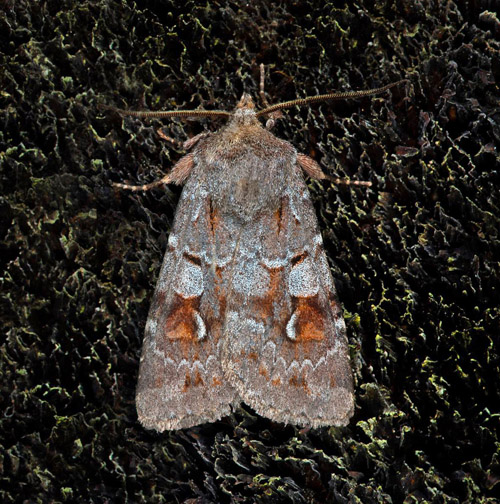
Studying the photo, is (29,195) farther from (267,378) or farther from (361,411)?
(361,411)

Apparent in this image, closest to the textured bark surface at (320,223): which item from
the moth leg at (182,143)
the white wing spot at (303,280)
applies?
the moth leg at (182,143)

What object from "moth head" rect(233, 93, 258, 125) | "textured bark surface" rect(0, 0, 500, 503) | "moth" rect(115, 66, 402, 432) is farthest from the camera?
"moth head" rect(233, 93, 258, 125)

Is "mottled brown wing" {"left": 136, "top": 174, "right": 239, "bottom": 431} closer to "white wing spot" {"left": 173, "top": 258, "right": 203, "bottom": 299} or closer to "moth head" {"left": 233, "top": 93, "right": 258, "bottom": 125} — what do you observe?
"white wing spot" {"left": 173, "top": 258, "right": 203, "bottom": 299}

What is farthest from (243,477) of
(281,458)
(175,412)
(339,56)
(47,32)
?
(47,32)

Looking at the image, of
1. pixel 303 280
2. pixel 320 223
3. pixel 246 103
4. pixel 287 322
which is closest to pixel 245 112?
pixel 246 103

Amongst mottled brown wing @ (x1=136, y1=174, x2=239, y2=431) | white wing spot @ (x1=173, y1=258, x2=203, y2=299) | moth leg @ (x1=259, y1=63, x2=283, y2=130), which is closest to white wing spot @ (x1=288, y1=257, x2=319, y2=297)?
mottled brown wing @ (x1=136, y1=174, x2=239, y2=431)

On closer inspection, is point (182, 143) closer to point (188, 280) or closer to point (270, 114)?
point (270, 114)

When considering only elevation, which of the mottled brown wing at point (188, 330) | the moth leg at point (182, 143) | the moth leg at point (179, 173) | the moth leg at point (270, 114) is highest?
the moth leg at point (270, 114)

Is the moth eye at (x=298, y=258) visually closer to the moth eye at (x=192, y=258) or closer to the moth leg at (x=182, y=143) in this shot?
the moth eye at (x=192, y=258)
